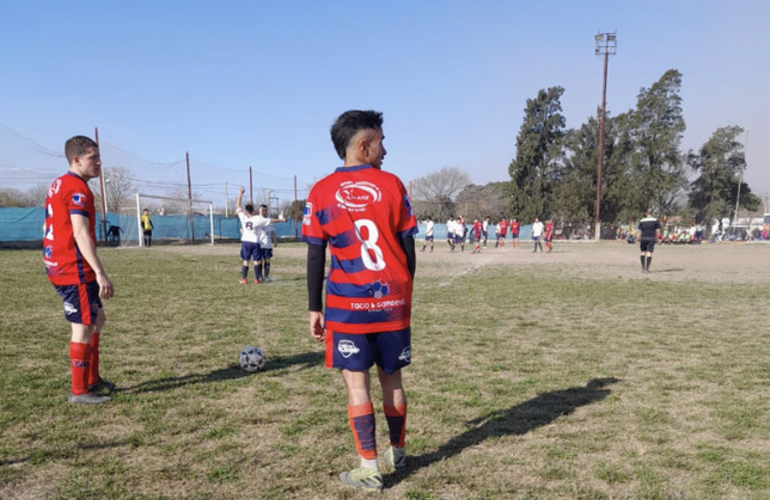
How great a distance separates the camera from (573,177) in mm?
53844

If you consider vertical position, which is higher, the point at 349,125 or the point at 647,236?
the point at 349,125

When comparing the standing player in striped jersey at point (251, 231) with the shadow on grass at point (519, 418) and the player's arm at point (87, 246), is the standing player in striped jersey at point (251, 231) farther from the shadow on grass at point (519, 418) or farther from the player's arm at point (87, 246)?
the shadow on grass at point (519, 418)

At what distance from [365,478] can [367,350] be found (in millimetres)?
771

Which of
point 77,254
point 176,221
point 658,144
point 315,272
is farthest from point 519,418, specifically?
point 658,144

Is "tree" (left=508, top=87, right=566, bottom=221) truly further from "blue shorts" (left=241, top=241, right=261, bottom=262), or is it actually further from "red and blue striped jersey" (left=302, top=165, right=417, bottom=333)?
"red and blue striped jersey" (left=302, top=165, right=417, bottom=333)

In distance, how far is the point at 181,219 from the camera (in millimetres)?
36812

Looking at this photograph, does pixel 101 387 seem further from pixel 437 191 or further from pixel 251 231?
pixel 437 191

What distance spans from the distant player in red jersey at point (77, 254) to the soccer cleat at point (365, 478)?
8.01 ft

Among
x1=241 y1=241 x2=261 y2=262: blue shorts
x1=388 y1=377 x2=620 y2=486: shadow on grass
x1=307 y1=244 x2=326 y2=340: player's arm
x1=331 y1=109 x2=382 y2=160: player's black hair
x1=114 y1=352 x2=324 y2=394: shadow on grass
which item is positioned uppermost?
x1=331 y1=109 x2=382 y2=160: player's black hair

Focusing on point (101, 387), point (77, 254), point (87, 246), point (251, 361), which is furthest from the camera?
point (251, 361)

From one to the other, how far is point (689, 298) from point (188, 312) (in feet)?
33.1

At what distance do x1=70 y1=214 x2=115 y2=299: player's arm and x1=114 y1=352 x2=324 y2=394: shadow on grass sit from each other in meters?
1.09

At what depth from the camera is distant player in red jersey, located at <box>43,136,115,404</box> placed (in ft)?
12.5


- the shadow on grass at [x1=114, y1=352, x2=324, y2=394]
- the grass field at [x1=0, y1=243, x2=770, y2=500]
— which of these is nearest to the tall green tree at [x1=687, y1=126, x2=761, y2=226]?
the grass field at [x1=0, y1=243, x2=770, y2=500]
